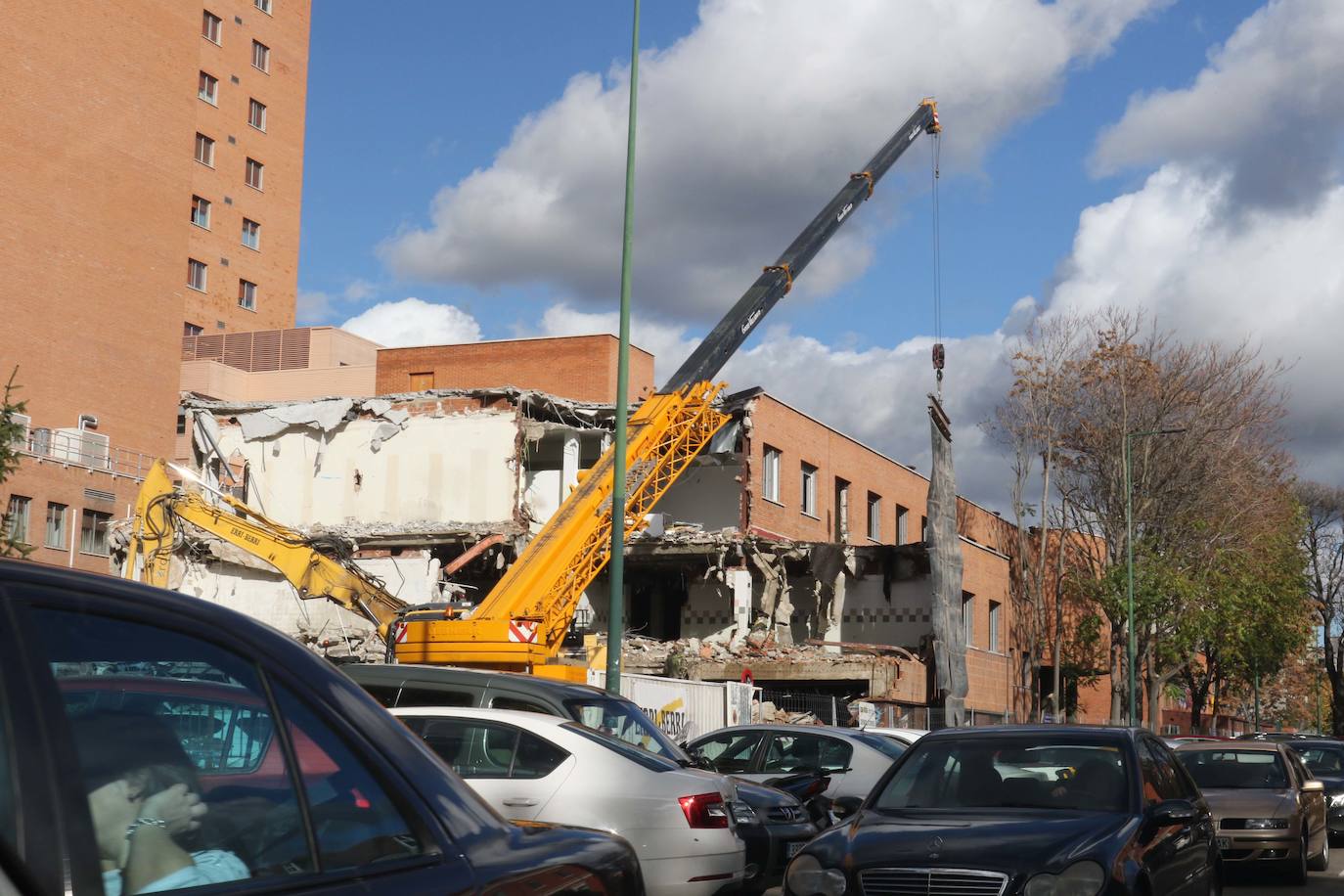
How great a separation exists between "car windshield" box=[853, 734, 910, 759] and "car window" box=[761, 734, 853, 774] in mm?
210

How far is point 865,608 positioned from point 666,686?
59.2 ft

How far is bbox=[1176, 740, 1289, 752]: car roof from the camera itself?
1658 cm

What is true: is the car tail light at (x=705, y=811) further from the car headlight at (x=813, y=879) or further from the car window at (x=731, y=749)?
the car window at (x=731, y=749)

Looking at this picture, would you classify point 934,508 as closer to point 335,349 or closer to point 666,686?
point 666,686

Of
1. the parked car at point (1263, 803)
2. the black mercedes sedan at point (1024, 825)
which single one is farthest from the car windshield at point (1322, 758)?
the black mercedes sedan at point (1024, 825)

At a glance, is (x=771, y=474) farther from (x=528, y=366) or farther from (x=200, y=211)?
(x=200, y=211)

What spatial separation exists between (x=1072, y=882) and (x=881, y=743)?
768 centimetres

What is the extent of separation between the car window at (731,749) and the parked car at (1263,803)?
4.77 meters

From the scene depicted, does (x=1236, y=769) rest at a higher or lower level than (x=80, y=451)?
lower

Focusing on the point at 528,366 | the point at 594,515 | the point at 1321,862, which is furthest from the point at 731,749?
the point at 528,366

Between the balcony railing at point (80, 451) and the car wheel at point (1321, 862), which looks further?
the balcony railing at point (80, 451)

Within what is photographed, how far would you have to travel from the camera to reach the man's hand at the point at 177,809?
2.33 metres

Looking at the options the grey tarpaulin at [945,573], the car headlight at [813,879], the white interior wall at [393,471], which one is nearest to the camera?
the car headlight at [813,879]

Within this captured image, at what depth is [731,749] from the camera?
604 inches
